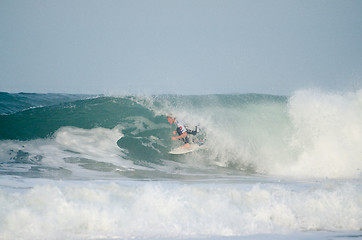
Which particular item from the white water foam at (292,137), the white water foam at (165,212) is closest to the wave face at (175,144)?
the white water foam at (292,137)

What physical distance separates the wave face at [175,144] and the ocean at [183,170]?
1.4 inches

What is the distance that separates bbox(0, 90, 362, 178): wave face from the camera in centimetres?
716

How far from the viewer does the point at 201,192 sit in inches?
177

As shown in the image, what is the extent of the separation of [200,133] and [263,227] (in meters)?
5.71

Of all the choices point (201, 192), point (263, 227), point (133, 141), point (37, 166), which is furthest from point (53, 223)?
point (133, 141)

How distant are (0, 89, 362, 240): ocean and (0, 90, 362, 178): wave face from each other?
0.04 m

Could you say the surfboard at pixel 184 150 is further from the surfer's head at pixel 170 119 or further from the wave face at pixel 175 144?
the surfer's head at pixel 170 119

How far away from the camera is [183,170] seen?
24.2ft

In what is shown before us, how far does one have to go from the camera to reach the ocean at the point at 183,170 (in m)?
3.62

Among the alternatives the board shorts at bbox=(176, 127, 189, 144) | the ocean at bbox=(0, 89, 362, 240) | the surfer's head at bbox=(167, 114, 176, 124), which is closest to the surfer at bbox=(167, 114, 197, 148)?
the board shorts at bbox=(176, 127, 189, 144)

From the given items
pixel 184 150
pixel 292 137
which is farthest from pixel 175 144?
pixel 292 137

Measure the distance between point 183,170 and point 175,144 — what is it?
5.10ft

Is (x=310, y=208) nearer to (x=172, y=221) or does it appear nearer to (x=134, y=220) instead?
(x=172, y=221)

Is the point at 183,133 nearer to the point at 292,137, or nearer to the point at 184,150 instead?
the point at 184,150
